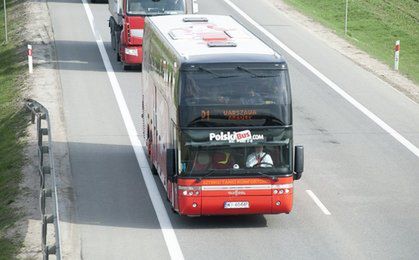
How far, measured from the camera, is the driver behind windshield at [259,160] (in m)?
22.7

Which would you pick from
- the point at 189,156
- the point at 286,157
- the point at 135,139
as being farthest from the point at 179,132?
the point at 135,139

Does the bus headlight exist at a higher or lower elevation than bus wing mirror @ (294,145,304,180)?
lower

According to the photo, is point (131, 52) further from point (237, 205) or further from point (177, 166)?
point (237, 205)

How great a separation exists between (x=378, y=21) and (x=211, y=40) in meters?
32.7

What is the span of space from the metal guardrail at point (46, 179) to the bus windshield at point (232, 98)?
9.36 feet

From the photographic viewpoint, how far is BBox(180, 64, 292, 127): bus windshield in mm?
22422

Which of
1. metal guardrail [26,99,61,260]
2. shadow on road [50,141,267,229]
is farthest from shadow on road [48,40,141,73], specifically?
shadow on road [50,141,267,229]

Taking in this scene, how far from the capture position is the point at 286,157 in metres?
22.8

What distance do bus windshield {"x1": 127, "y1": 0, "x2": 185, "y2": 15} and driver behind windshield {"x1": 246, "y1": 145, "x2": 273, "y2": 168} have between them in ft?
56.5

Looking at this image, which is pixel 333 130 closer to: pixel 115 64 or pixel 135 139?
pixel 135 139

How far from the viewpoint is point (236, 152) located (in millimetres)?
22641

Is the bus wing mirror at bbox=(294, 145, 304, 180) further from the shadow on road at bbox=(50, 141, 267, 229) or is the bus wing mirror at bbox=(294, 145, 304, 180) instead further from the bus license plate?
the shadow on road at bbox=(50, 141, 267, 229)

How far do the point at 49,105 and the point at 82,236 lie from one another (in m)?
12.0

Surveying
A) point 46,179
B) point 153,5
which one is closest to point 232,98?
point 46,179
